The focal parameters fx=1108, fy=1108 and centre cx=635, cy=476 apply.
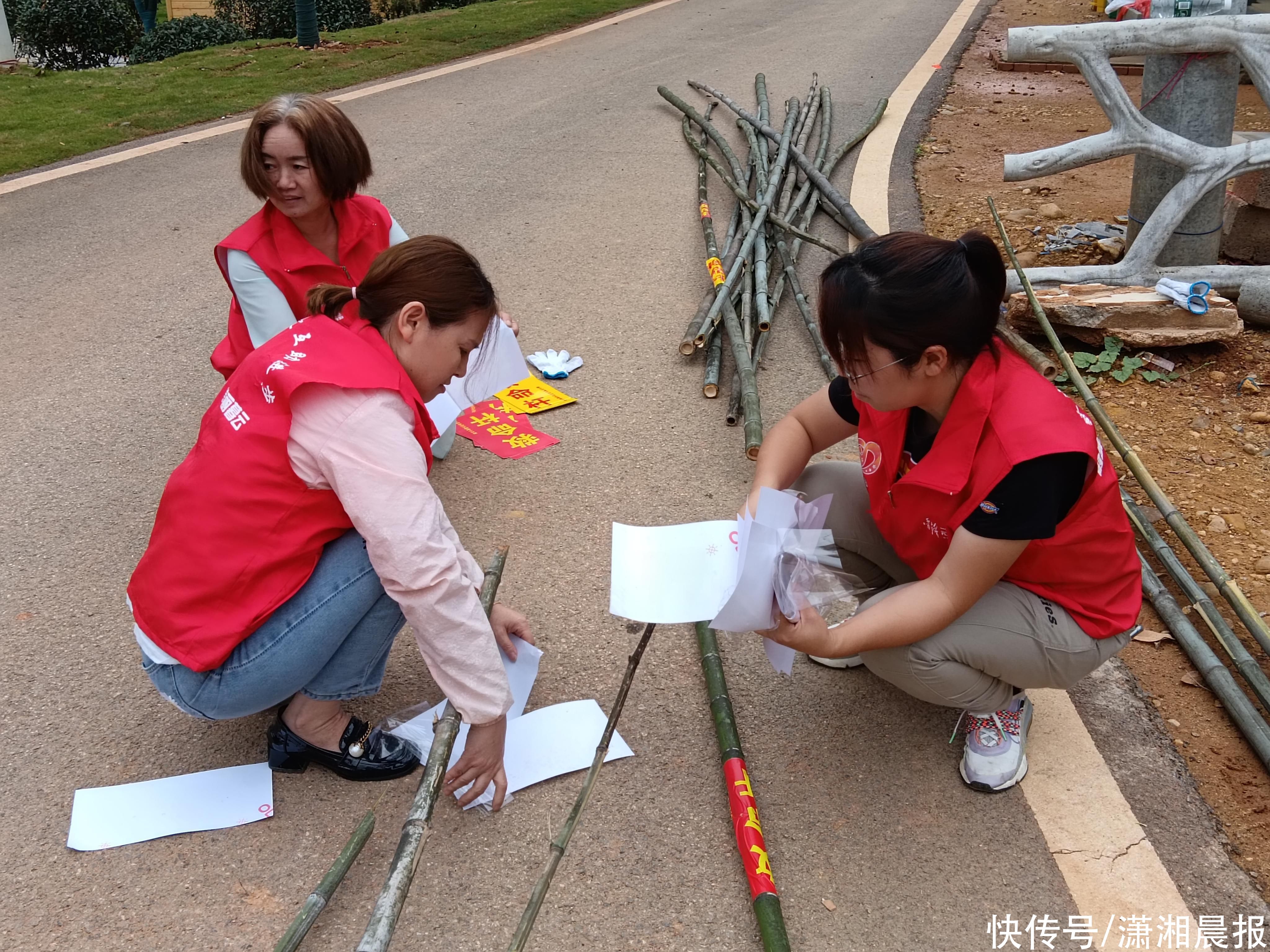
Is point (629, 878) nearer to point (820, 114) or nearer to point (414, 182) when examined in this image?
point (414, 182)

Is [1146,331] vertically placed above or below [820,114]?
below

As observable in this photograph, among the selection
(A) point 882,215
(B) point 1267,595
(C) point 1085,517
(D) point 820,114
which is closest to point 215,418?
(C) point 1085,517

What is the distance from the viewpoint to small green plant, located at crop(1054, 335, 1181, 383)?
4.37m

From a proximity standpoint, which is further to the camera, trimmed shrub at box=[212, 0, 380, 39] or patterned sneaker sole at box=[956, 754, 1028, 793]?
trimmed shrub at box=[212, 0, 380, 39]

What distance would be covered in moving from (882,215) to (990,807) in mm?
4443

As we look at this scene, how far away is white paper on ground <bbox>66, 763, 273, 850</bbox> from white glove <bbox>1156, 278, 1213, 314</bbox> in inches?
148

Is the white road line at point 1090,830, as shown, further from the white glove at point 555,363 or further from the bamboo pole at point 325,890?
the white glove at point 555,363

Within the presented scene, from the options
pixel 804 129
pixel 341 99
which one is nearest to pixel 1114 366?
pixel 804 129

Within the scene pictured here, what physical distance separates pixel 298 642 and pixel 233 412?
0.49 m

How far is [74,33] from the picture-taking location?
53.0ft

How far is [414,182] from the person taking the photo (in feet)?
23.9

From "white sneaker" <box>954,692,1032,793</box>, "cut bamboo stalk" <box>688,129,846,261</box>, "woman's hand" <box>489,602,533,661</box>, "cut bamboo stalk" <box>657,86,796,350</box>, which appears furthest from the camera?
"cut bamboo stalk" <box>688,129,846,261</box>

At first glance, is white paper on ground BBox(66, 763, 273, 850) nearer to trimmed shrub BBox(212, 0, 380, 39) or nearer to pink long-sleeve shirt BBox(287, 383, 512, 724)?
pink long-sleeve shirt BBox(287, 383, 512, 724)

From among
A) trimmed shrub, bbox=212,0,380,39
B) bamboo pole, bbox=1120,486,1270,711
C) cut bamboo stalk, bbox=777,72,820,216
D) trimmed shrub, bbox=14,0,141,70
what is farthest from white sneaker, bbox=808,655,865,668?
trimmed shrub, bbox=14,0,141,70
